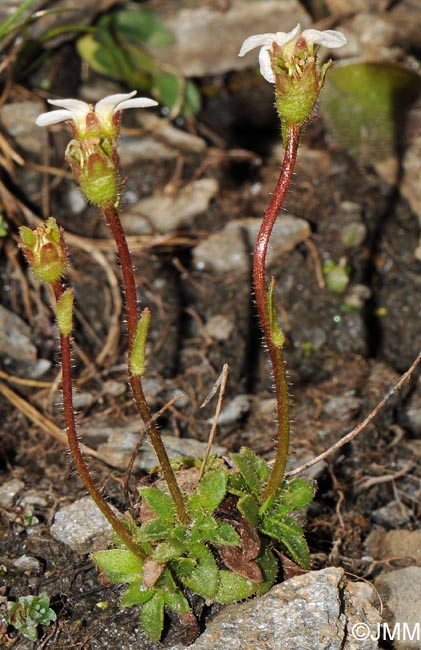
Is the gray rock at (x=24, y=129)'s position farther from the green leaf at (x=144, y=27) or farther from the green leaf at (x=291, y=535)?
the green leaf at (x=291, y=535)

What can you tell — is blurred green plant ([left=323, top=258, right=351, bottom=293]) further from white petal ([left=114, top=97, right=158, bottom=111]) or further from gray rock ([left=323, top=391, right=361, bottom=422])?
white petal ([left=114, top=97, right=158, bottom=111])

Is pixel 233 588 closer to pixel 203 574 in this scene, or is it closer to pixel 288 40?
pixel 203 574

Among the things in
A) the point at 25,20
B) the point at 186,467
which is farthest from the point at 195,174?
the point at 186,467

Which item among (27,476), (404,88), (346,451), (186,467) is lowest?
(346,451)

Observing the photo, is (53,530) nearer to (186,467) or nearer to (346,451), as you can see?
(186,467)

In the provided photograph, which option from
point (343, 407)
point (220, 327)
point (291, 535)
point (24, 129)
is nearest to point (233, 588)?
point (291, 535)

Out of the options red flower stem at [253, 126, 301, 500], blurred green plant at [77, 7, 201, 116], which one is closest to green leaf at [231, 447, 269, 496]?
red flower stem at [253, 126, 301, 500]

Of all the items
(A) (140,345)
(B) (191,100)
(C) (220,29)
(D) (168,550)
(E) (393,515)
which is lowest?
(E) (393,515)
